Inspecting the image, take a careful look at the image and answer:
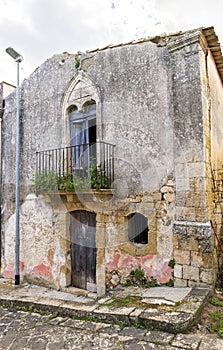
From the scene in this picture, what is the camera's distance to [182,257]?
5.53 meters

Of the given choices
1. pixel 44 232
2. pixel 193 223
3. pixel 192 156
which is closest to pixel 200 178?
pixel 192 156

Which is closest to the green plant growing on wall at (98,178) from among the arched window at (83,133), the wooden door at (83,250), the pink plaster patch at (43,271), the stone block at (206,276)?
the arched window at (83,133)

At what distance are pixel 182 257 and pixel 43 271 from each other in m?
3.73

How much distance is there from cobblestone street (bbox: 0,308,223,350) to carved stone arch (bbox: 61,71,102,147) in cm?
380

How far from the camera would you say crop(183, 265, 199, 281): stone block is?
5375mm

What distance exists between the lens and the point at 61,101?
7473mm

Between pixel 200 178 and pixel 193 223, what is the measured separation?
0.83 metres

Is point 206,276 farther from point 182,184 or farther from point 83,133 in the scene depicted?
point 83,133

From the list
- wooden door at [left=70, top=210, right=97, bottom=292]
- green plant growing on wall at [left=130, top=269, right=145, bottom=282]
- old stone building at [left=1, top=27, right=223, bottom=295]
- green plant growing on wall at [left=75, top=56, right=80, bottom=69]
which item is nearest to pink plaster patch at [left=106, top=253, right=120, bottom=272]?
old stone building at [left=1, top=27, right=223, bottom=295]

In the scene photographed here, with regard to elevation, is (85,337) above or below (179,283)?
below

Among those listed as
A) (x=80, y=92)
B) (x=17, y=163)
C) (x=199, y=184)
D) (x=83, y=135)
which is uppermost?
(x=80, y=92)

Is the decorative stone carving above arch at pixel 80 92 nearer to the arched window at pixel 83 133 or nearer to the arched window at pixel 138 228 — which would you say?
the arched window at pixel 83 133

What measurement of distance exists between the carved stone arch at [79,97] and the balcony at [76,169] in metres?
0.32

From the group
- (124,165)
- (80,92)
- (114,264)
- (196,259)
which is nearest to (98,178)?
(124,165)
